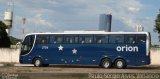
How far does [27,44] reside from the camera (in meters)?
39.5

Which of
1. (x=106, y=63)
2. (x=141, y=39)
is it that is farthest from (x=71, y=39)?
(x=141, y=39)

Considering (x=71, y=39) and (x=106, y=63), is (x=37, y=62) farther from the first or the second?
(x=106, y=63)

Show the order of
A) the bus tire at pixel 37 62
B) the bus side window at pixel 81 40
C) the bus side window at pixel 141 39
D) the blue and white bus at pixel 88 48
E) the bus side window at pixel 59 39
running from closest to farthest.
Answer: the bus side window at pixel 141 39, the blue and white bus at pixel 88 48, the bus side window at pixel 81 40, the bus side window at pixel 59 39, the bus tire at pixel 37 62

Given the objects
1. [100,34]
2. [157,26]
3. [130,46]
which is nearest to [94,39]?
[100,34]

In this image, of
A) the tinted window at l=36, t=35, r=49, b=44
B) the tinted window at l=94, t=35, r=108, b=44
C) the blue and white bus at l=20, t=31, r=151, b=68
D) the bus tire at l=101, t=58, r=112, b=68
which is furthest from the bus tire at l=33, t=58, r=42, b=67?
the bus tire at l=101, t=58, r=112, b=68

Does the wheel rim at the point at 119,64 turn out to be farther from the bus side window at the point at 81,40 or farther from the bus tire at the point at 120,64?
the bus side window at the point at 81,40

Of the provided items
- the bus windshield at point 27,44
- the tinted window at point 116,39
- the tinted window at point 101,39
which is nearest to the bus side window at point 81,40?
the tinted window at point 101,39

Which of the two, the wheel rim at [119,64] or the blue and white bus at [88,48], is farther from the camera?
the wheel rim at [119,64]

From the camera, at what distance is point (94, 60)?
37.7 meters

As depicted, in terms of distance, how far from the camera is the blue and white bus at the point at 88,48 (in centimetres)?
3631

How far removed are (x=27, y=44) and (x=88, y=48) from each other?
5.70 metres

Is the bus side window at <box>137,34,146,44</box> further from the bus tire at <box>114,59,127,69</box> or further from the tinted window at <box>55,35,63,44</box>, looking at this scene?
the tinted window at <box>55,35,63,44</box>

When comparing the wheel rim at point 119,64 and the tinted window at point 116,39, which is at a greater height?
the tinted window at point 116,39

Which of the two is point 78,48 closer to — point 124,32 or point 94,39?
point 94,39
